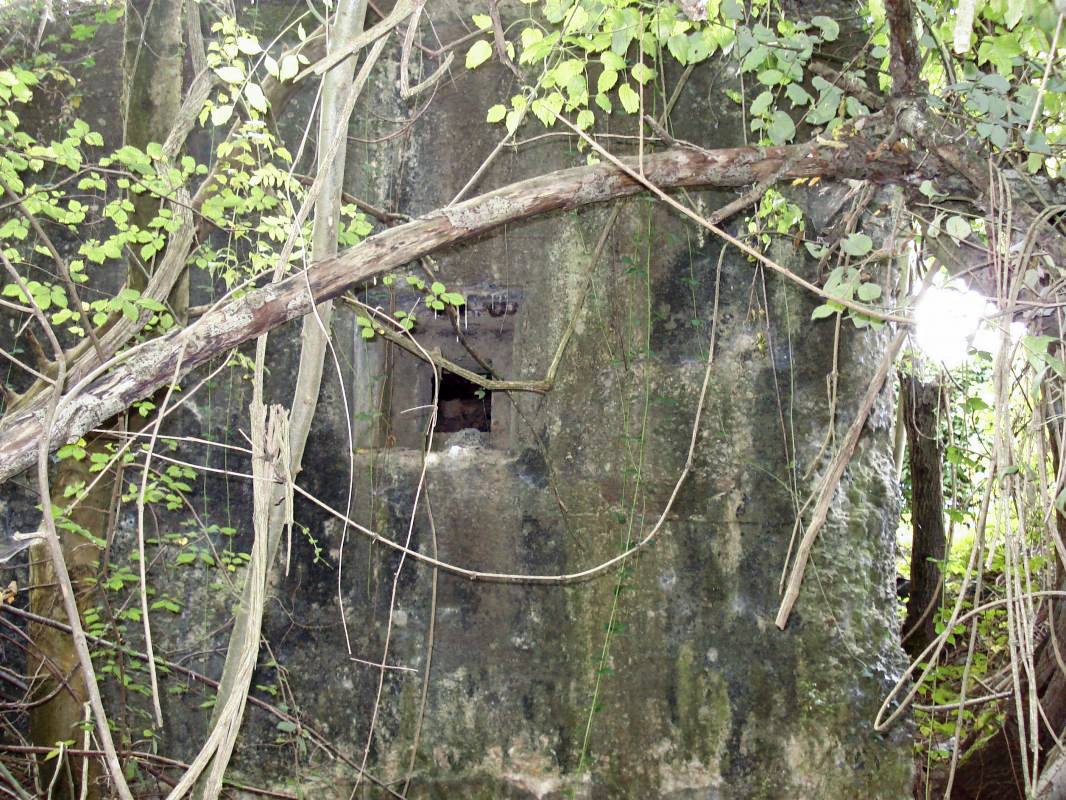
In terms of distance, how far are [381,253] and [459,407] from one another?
2196mm

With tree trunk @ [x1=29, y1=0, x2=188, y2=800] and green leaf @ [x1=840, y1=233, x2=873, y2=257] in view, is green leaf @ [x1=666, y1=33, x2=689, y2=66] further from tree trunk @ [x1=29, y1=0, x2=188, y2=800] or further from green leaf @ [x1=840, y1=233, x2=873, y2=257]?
tree trunk @ [x1=29, y1=0, x2=188, y2=800]

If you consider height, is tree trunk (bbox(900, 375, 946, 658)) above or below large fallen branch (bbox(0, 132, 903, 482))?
below

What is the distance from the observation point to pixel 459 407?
4691mm

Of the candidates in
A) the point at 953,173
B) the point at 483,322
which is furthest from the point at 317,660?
the point at 953,173

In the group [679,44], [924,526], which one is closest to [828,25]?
[679,44]

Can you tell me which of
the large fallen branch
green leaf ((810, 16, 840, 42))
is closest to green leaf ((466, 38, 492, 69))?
the large fallen branch

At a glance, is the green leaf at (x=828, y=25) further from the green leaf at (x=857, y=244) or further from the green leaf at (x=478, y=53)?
the green leaf at (x=478, y=53)

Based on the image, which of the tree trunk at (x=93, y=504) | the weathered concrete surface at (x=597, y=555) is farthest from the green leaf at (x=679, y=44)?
the tree trunk at (x=93, y=504)

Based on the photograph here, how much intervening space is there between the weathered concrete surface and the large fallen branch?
851 millimetres

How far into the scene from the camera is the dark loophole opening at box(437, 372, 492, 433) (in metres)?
4.65

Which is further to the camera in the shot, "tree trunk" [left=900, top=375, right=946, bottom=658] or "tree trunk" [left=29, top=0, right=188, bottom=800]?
"tree trunk" [left=900, top=375, right=946, bottom=658]

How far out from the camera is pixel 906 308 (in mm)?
2512

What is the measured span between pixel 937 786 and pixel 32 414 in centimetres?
416

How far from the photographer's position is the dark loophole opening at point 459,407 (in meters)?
4.65
